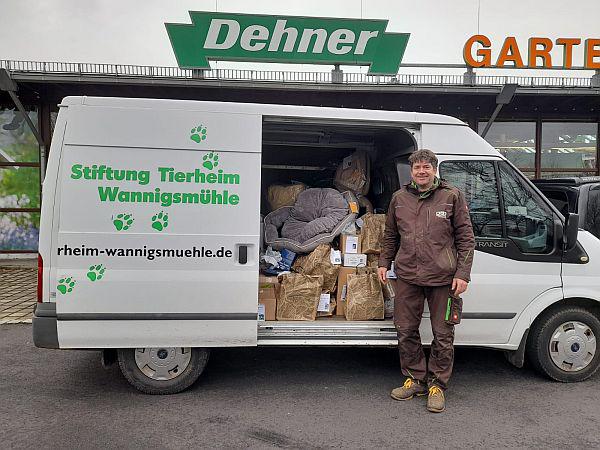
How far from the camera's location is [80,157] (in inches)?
140

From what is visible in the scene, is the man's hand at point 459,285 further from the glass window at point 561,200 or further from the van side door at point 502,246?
the glass window at point 561,200

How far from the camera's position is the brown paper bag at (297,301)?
14.1 ft

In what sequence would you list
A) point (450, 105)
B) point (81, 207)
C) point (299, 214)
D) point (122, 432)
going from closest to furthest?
point (122, 432)
point (81, 207)
point (299, 214)
point (450, 105)

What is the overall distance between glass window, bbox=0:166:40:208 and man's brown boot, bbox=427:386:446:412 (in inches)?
390

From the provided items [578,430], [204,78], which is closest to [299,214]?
[578,430]

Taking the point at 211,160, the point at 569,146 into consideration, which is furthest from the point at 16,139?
the point at 569,146

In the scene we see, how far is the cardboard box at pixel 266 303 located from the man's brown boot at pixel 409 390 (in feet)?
3.99

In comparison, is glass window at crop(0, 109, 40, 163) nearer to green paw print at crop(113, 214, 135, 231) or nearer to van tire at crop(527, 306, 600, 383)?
green paw print at crop(113, 214, 135, 231)

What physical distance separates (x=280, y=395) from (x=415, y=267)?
1540 millimetres

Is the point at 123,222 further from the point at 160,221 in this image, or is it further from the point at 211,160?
the point at 211,160

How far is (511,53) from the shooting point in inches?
389

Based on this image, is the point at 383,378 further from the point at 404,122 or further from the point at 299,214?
the point at 404,122

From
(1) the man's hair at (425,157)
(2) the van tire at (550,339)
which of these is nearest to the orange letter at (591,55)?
(2) the van tire at (550,339)

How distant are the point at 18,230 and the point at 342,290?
30.3 feet
